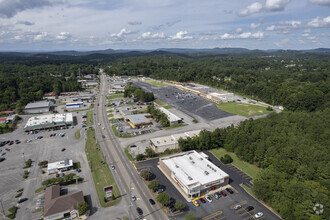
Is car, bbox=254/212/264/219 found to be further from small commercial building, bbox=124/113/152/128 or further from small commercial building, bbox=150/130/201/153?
small commercial building, bbox=124/113/152/128

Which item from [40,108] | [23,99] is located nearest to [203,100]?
[40,108]

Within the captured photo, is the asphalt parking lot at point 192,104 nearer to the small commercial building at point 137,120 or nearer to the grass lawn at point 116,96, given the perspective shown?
the small commercial building at point 137,120

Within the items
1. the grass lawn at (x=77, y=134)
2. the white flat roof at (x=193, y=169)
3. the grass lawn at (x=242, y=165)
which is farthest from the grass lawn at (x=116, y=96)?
the white flat roof at (x=193, y=169)

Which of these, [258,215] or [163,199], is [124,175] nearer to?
[163,199]

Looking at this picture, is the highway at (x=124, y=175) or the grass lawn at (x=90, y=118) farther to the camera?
the grass lawn at (x=90, y=118)

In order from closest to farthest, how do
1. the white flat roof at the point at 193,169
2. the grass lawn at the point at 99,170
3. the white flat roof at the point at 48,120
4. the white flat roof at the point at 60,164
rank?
the grass lawn at the point at 99,170, the white flat roof at the point at 193,169, the white flat roof at the point at 60,164, the white flat roof at the point at 48,120

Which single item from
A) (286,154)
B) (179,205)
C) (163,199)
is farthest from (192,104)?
(179,205)

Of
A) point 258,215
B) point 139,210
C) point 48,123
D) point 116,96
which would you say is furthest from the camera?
point 116,96
